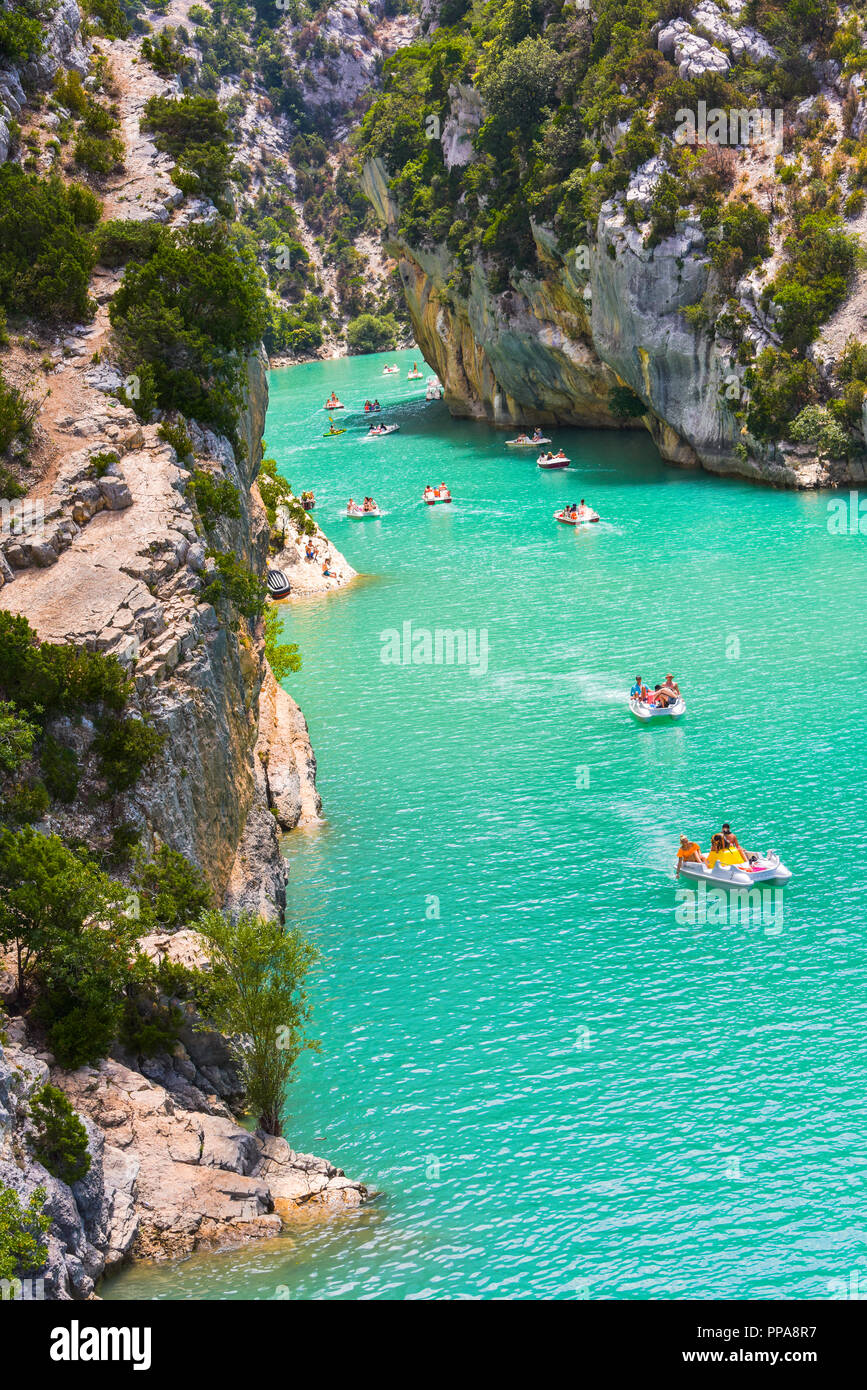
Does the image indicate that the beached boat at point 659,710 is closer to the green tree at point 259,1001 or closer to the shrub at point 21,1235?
the green tree at point 259,1001

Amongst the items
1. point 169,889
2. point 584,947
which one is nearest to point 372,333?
point 584,947

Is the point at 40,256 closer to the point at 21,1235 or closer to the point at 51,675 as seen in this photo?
the point at 51,675

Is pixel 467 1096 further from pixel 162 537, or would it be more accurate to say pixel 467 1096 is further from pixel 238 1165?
pixel 162 537

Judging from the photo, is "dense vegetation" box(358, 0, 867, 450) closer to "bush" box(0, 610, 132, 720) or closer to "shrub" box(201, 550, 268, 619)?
"shrub" box(201, 550, 268, 619)

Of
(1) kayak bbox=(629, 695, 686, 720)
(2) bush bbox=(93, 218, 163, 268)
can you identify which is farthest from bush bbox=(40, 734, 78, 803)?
(1) kayak bbox=(629, 695, 686, 720)

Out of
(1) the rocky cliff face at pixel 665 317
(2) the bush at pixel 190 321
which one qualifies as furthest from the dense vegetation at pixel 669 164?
(2) the bush at pixel 190 321
